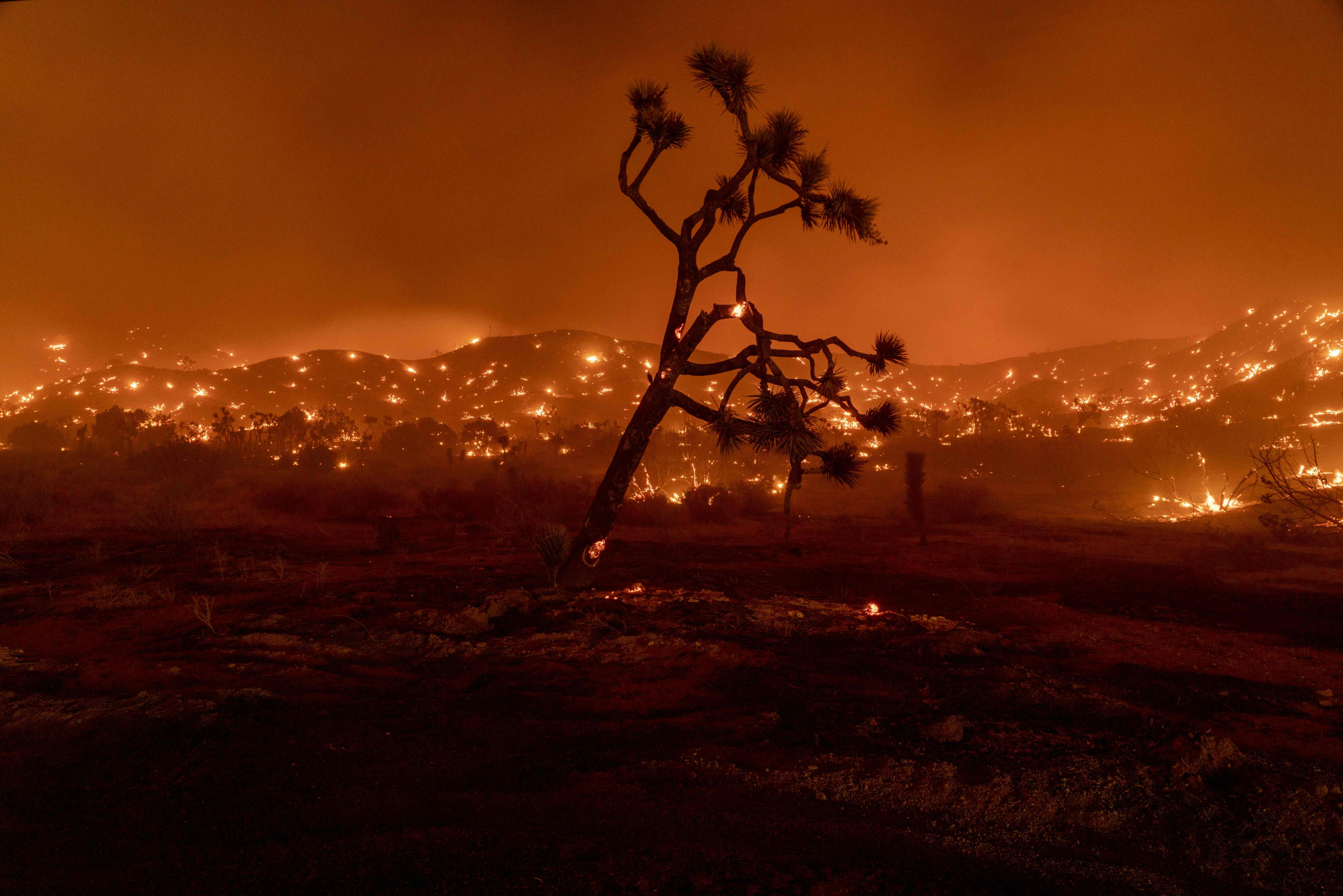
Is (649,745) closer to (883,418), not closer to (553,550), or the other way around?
(553,550)

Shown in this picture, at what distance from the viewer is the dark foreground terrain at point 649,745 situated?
7.97ft

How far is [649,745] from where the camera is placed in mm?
3578

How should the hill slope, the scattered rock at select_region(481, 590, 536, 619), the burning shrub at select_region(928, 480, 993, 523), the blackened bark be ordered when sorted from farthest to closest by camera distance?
1. the hill slope
2. the burning shrub at select_region(928, 480, 993, 523)
3. the blackened bark
4. the scattered rock at select_region(481, 590, 536, 619)

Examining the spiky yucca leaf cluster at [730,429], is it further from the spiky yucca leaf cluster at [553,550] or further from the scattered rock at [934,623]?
the scattered rock at [934,623]

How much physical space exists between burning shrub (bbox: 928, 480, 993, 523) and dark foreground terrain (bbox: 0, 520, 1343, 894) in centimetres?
1341

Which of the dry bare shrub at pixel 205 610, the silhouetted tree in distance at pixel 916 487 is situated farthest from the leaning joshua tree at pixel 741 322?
the silhouetted tree in distance at pixel 916 487

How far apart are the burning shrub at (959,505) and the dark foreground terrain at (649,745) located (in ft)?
44.0

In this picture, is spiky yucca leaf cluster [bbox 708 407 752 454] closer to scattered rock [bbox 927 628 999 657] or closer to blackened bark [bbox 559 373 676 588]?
blackened bark [bbox 559 373 676 588]

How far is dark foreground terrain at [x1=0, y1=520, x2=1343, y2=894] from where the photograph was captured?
243 centimetres

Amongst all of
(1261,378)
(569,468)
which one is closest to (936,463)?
(569,468)

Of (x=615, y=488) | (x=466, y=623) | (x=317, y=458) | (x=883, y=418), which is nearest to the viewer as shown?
(x=466, y=623)

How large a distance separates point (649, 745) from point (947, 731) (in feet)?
6.39

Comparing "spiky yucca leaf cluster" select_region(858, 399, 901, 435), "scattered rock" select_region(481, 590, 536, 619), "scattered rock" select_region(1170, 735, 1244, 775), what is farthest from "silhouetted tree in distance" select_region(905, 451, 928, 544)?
"scattered rock" select_region(1170, 735, 1244, 775)

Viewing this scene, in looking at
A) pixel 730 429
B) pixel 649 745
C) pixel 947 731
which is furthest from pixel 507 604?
pixel 947 731
